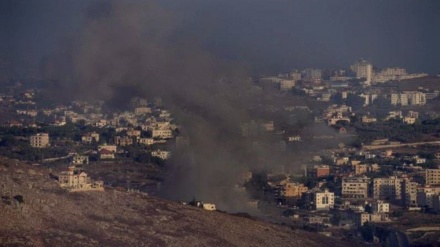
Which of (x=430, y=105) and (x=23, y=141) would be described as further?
(x=430, y=105)

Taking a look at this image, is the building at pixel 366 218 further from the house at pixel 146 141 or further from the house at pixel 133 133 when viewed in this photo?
the house at pixel 133 133

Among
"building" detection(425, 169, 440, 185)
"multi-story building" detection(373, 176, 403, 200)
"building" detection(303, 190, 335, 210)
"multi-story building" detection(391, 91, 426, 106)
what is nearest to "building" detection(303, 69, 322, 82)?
"multi-story building" detection(391, 91, 426, 106)

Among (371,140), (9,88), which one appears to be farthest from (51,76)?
(371,140)

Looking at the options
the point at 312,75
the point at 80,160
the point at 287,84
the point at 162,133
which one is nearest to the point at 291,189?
the point at 80,160

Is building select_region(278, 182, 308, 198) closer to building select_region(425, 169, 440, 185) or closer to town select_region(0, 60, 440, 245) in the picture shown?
town select_region(0, 60, 440, 245)

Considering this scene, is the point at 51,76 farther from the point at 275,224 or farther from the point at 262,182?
the point at 275,224

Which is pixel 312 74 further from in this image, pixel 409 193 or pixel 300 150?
pixel 409 193

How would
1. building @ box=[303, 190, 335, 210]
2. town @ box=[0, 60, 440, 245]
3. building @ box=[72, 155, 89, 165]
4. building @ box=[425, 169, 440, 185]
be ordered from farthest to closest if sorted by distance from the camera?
building @ box=[425, 169, 440, 185]
building @ box=[72, 155, 89, 165]
building @ box=[303, 190, 335, 210]
town @ box=[0, 60, 440, 245]

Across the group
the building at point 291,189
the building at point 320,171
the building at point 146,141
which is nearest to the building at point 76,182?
the building at point 291,189
